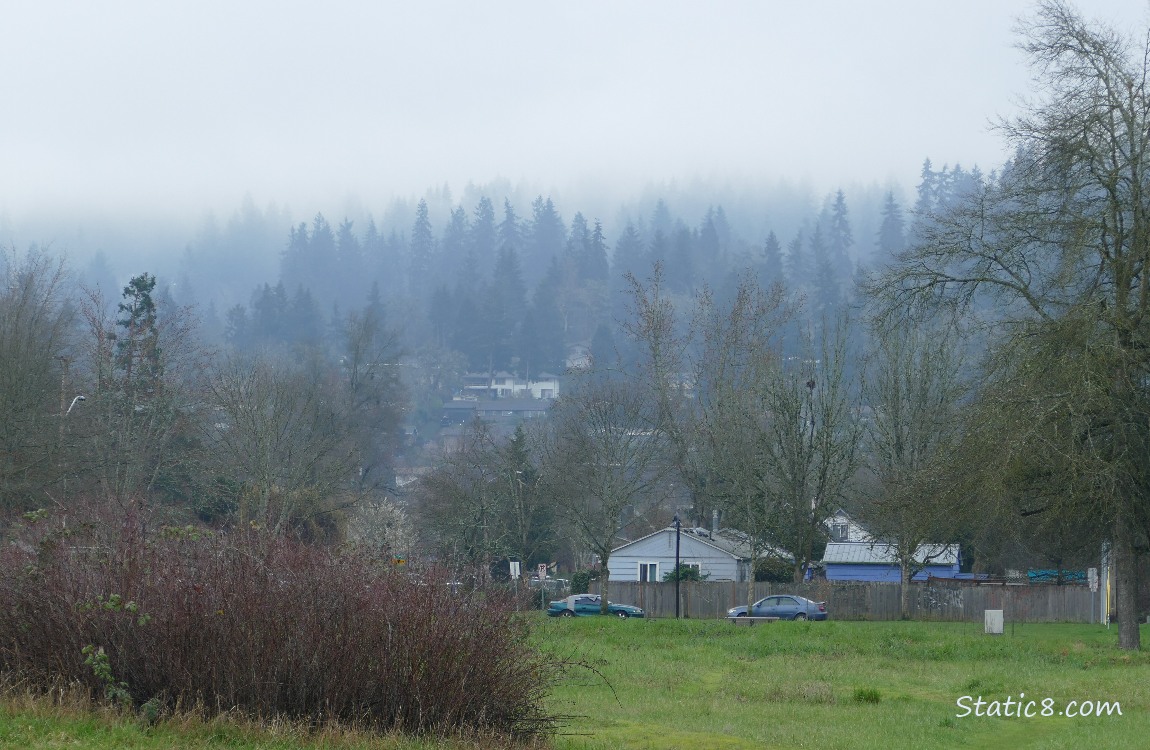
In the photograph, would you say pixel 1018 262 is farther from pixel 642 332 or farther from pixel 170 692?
pixel 642 332

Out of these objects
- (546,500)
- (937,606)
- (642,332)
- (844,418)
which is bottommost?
(937,606)

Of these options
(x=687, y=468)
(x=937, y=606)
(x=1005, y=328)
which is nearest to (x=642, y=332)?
(x=687, y=468)

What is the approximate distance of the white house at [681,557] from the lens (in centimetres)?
5781

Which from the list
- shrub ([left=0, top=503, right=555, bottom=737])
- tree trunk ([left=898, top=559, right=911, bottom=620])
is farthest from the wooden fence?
shrub ([left=0, top=503, right=555, bottom=737])

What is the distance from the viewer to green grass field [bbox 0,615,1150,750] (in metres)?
10.3

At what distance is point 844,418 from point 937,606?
25.7 ft

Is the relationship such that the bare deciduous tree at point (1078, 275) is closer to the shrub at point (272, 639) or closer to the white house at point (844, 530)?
the shrub at point (272, 639)

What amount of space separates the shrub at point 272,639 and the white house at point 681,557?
4592 cm

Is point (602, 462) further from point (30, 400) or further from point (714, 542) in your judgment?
point (30, 400)

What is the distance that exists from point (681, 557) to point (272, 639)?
47.3 m

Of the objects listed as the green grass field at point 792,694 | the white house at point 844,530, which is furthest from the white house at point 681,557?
the green grass field at point 792,694

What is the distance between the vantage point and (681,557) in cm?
5738

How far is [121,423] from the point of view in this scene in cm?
3809

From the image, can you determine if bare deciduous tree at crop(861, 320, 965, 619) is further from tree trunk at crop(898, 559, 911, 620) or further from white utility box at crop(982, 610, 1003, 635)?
white utility box at crop(982, 610, 1003, 635)
